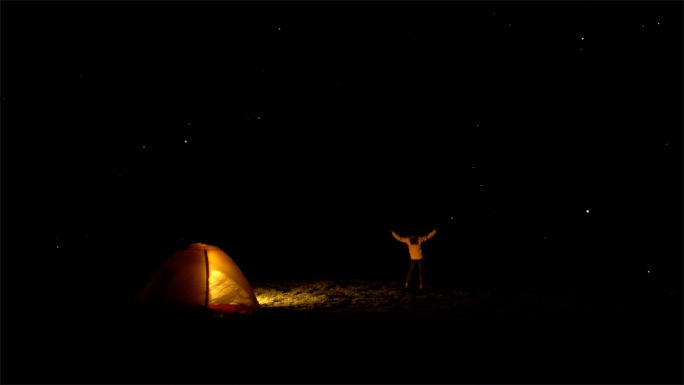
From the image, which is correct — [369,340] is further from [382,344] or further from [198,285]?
[198,285]

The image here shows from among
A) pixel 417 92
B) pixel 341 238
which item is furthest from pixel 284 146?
pixel 341 238

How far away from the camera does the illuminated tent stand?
32.0ft

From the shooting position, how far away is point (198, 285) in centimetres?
989

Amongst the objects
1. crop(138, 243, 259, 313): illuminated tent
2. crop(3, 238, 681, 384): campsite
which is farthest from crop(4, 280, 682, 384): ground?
crop(138, 243, 259, 313): illuminated tent

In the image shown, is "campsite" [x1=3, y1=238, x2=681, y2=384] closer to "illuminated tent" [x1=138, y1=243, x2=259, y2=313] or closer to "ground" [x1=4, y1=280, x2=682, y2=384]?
"ground" [x1=4, y1=280, x2=682, y2=384]

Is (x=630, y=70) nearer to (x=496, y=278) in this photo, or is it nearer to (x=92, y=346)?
(x=496, y=278)

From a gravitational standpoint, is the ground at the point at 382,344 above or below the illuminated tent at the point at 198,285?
below

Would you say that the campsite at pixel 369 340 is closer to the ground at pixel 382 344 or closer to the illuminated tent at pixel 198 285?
the ground at pixel 382 344

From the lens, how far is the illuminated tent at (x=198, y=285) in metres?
9.74

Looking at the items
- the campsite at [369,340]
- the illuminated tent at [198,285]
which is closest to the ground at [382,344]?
the campsite at [369,340]

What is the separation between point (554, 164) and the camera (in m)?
31.9

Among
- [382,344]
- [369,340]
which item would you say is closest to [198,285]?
[369,340]

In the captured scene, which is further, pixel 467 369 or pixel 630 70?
pixel 630 70

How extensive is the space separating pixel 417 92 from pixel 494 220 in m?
16.3
